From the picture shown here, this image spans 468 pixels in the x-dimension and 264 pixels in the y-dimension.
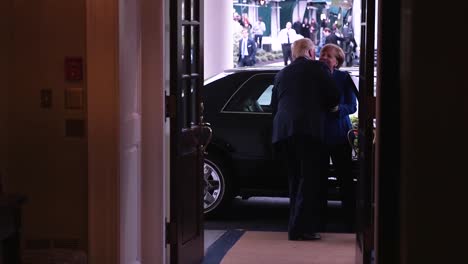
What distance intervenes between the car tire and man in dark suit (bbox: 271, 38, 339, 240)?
0.88 meters

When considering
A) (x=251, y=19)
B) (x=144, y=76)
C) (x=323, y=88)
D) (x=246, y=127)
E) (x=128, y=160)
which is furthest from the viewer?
(x=251, y=19)

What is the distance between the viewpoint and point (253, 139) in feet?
29.0

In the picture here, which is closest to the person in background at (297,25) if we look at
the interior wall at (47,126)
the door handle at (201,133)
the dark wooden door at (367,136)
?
the door handle at (201,133)

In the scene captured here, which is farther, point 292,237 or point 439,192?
point 292,237

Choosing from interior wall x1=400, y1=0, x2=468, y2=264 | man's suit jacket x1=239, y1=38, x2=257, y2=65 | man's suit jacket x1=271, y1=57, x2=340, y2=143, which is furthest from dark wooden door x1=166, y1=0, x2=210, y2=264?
man's suit jacket x1=239, y1=38, x2=257, y2=65

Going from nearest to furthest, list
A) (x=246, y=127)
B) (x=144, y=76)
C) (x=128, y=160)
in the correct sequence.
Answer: (x=128, y=160) < (x=144, y=76) < (x=246, y=127)

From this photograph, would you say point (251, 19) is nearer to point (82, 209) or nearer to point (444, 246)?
point (82, 209)

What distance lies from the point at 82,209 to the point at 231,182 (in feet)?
11.1

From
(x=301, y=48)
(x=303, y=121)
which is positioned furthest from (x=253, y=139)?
(x=301, y=48)

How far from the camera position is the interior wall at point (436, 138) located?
2.91 meters

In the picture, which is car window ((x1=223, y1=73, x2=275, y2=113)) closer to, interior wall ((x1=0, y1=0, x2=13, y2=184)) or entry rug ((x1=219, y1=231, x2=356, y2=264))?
entry rug ((x1=219, y1=231, x2=356, y2=264))

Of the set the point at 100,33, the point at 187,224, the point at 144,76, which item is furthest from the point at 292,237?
the point at 100,33

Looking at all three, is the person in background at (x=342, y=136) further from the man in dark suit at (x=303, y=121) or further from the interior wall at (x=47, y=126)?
the interior wall at (x=47, y=126)

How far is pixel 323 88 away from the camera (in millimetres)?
8023
